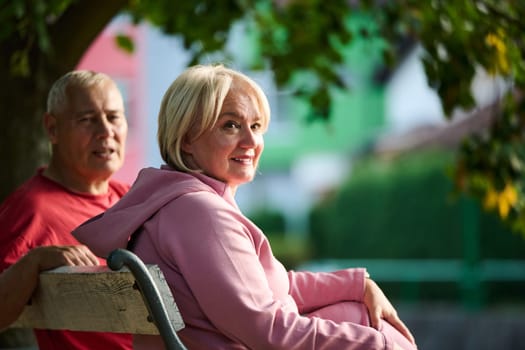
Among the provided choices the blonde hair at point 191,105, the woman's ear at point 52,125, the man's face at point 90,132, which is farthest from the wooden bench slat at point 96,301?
the woman's ear at point 52,125

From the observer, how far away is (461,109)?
21.1ft

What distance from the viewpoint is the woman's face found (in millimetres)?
3141

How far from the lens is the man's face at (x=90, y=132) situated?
4199 mm

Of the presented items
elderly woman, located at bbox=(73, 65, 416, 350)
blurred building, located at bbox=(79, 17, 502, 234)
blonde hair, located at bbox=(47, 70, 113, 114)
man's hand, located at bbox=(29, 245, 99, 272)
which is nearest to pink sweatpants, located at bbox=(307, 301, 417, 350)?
elderly woman, located at bbox=(73, 65, 416, 350)

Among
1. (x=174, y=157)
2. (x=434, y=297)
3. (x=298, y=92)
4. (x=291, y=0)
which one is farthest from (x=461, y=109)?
(x=434, y=297)

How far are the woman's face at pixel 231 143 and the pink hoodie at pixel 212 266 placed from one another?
6 cm

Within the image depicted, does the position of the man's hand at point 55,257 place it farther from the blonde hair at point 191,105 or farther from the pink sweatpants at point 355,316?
the pink sweatpants at point 355,316

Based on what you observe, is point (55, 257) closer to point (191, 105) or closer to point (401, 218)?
point (191, 105)

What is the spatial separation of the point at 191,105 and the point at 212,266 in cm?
47

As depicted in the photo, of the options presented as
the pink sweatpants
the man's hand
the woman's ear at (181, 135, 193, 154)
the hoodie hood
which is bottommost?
the pink sweatpants

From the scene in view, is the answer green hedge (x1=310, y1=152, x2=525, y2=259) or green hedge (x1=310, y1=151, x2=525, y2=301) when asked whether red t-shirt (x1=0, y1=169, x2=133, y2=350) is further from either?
green hedge (x1=310, y1=152, x2=525, y2=259)

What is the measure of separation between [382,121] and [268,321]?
3559 centimetres

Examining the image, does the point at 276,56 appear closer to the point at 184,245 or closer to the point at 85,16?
the point at 85,16

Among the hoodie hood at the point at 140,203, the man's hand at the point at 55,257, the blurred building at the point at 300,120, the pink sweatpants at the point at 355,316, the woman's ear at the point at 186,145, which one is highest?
the woman's ear at the point at 186,145
